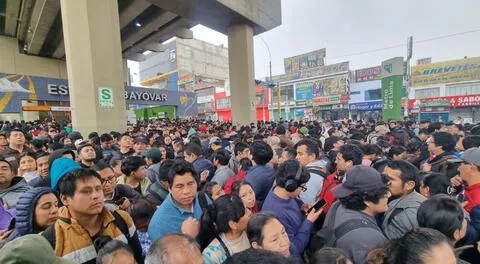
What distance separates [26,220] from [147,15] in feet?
58.0

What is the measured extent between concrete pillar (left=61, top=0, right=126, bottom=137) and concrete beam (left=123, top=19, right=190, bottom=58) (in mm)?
9944

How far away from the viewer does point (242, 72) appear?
15.6 metres

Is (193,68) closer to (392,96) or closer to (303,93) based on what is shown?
(303,93)

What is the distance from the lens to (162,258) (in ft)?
3.97

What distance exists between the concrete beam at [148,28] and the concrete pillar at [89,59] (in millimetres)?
8338

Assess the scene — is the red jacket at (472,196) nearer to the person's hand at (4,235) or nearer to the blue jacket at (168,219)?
the blue jacket at (168,219)

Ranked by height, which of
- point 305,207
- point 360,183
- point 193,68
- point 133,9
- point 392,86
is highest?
point 193,68

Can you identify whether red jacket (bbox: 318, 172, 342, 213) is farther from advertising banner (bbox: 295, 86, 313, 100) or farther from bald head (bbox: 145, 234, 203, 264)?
advertising banner (bbox: 295, 86, 313, 100)

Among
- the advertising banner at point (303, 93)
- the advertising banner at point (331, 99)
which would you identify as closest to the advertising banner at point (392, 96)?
the advertising banner at point (331, 99)

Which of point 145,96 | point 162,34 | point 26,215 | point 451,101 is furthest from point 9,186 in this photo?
point 451,101

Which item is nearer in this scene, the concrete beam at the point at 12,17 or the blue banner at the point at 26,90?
the blue banner at the point at 26,90

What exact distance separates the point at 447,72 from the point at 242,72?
23394 mm

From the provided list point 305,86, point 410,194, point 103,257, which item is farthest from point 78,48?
point 305,86

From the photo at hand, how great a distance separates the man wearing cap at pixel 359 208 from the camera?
1.59 metres
